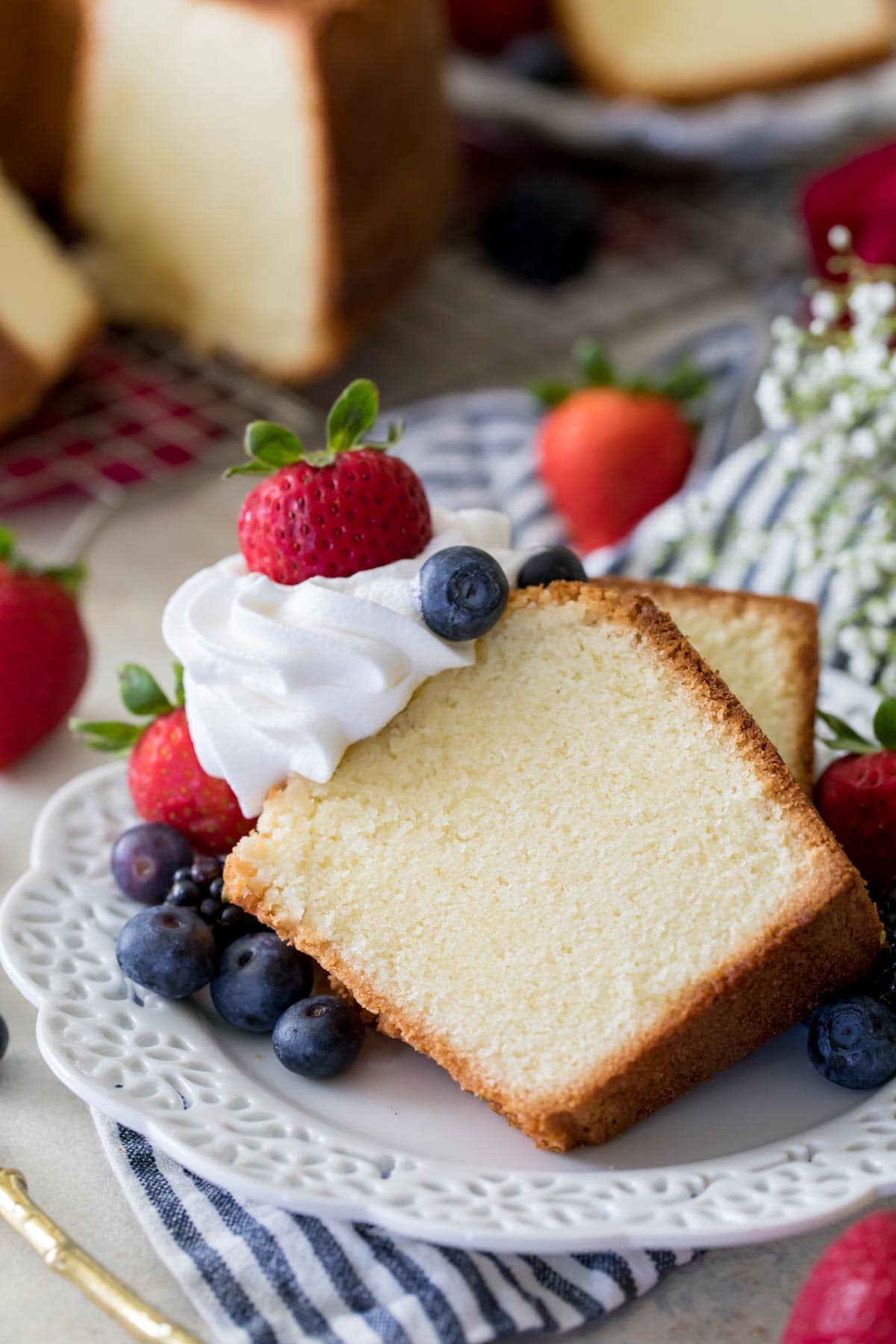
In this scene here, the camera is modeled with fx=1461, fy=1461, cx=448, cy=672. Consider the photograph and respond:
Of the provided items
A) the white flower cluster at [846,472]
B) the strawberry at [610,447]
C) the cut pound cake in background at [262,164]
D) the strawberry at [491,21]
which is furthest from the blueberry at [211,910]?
the strawberry at [491,21]

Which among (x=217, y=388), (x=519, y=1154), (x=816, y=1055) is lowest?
(x=816, y=1055)

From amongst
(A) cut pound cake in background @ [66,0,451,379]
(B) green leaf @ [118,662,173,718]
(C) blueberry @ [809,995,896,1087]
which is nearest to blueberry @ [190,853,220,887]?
(B) green leaf @ [118,662,173,718]

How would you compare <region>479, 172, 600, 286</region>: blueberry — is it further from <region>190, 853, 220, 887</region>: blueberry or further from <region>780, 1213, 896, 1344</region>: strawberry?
<region>780, 1213, 896, 1344</region>: strawberry

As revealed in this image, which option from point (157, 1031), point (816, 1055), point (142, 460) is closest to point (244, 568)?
point (157, 1031)

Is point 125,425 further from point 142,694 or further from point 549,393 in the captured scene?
point 142,694

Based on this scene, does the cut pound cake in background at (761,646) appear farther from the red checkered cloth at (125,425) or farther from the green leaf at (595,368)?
the red checkered cloth at (125,425)

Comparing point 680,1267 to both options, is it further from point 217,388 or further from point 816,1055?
point 217,388

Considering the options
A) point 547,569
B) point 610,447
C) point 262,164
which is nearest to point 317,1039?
point 547,569
